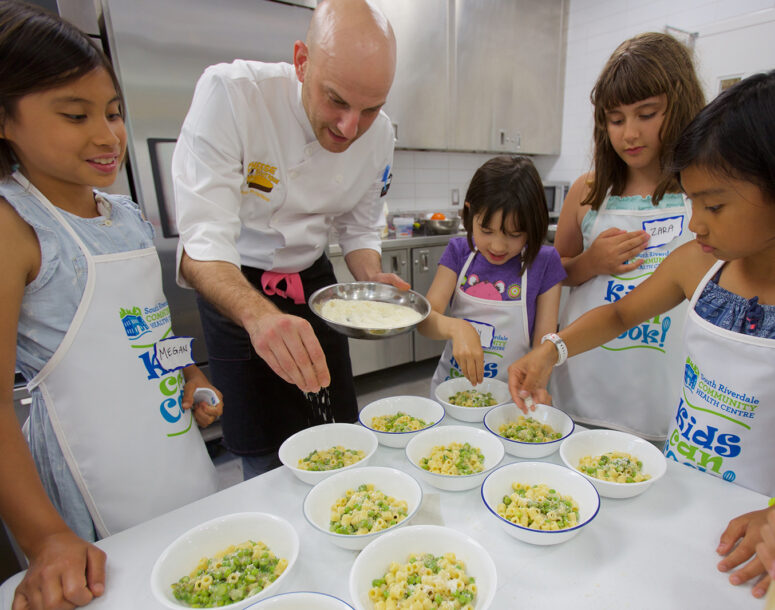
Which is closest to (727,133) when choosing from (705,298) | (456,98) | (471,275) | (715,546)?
(705,298)

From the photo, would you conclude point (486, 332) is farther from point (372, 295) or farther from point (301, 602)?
point (301, 602)

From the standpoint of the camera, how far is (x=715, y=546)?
0.77 metres

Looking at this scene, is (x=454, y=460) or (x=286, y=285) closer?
(x=454, y=460)

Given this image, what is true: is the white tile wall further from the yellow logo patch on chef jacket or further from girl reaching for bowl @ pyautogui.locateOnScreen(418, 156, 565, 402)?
the yellow logo patch on chef jacket

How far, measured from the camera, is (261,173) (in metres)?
1.38

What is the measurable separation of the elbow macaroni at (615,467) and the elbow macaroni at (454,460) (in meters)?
0.23

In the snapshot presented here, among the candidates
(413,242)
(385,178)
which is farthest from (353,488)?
(413,242)

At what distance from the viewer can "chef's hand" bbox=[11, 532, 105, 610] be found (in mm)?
690

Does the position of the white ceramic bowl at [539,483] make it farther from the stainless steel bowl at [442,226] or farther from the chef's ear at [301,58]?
the stainless steel bowl at [442,226]

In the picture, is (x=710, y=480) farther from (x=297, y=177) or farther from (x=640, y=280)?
(x=297, y=177)

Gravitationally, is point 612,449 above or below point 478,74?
below

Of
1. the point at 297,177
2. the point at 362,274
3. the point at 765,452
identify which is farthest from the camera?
the point at 362,274

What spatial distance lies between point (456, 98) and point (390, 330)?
10.3 feet

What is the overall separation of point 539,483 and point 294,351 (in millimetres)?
602
